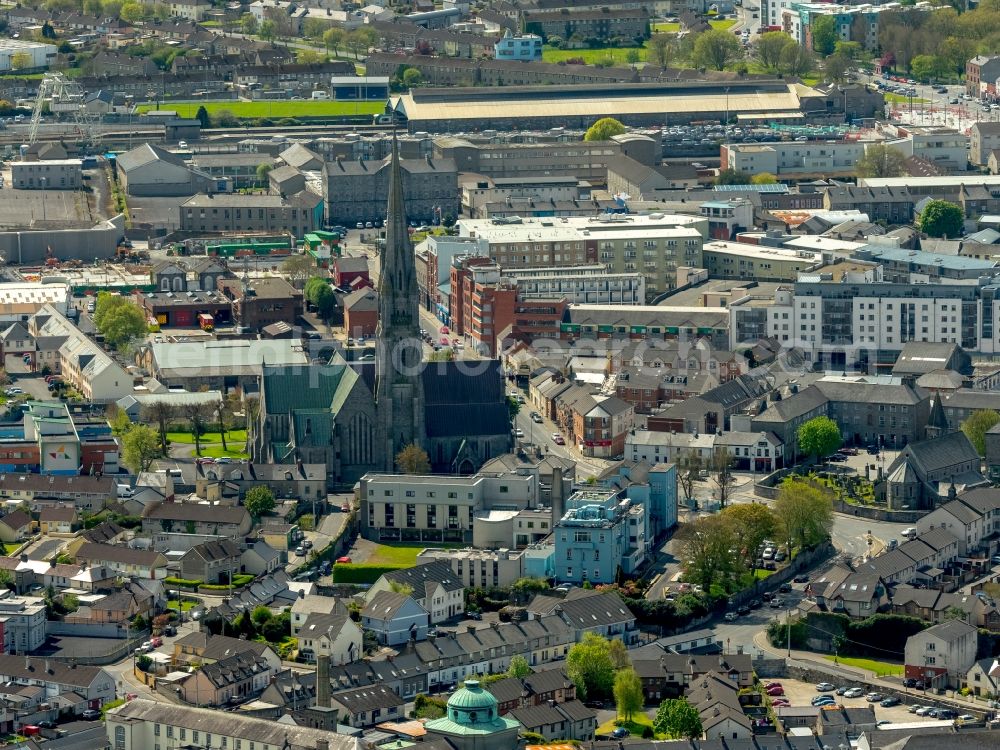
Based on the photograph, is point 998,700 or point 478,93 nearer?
point 998,700

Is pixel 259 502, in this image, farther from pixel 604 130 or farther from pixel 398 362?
pixel 604 130

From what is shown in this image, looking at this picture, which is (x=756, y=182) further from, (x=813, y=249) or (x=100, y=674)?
(x=100, y=674)

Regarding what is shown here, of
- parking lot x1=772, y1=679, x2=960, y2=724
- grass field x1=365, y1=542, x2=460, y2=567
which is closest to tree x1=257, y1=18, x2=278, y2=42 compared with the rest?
grass field x1=365, y1=542, x2=460, y2=567

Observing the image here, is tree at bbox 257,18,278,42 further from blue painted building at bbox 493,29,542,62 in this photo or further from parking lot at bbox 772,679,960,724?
parking lot at bbox 772,679,960,724

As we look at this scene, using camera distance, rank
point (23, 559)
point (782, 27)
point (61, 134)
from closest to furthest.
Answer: point (23, 559) → point (61, 134) → point (782, 27)

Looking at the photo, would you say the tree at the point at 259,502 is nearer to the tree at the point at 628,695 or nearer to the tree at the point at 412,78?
the tree at the point at 628,695

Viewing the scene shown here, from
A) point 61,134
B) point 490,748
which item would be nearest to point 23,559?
point 490,748
